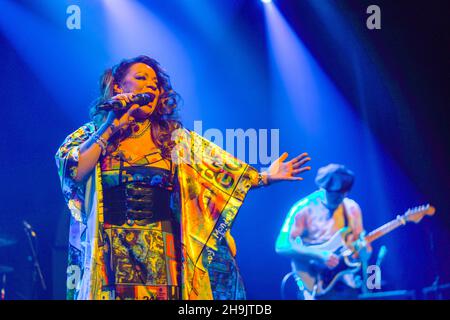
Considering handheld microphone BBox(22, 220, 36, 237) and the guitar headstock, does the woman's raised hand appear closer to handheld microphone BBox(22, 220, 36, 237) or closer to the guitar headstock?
the guitar headstock

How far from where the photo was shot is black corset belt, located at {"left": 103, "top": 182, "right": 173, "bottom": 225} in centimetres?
405

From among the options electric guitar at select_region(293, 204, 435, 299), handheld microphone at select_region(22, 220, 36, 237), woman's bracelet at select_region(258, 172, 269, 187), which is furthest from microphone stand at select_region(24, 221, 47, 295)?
electric guitar at select_region(293, 204, 435, 299)

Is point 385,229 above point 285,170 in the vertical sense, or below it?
below

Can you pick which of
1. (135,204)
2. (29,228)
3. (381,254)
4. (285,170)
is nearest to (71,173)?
(135,204)

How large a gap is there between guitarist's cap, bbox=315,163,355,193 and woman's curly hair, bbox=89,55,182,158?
0.97m

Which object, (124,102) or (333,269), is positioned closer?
(124,102)

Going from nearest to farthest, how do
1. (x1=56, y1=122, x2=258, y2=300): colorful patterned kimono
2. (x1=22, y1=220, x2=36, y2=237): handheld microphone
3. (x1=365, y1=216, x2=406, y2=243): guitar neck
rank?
(x1=56, y1=122, x2=258, y2=300): colorful patterned kimono < (x1=365, y1=216, x2=406, y2=243): guitar neck < (x1=22, y1=220, x2=36, y2=237): handheld microphone

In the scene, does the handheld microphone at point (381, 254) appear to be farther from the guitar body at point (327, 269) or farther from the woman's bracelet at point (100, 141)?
the woman's bracelet at point (100, 141)

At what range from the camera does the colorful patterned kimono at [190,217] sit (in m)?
4.02

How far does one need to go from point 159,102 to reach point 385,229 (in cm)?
164

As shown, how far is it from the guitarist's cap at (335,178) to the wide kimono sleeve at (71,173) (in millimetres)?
1502

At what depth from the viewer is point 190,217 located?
163 inches

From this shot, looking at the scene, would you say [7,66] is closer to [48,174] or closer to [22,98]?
[22,98]

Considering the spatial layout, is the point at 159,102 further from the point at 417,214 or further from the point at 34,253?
the point at 417,214
